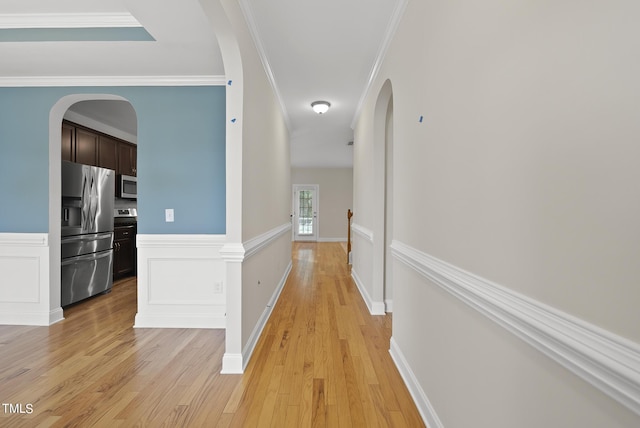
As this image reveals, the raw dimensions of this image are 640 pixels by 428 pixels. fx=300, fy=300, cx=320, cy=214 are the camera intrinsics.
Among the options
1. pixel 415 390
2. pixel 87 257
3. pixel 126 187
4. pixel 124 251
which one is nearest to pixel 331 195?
pixel 126 187

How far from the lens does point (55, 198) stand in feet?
10.3

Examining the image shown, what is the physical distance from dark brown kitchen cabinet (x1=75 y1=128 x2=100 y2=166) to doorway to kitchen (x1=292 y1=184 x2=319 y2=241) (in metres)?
6.81

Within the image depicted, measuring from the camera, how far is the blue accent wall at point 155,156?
3033mm

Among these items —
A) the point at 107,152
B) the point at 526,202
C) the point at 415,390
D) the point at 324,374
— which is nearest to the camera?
the point at 526,202

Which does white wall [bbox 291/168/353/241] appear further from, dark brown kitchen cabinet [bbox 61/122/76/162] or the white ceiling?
dark brown kitchen cabinet [bbox 61/122/76/162]

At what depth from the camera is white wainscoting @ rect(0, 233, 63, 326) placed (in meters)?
3.04

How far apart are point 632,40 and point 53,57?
12.4 ft

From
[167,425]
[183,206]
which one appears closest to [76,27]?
[183,206]

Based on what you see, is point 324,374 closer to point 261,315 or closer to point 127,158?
point 261,315

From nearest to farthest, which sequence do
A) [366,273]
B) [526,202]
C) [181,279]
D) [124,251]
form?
1. [526,202]
2. [181,279]
3. [366,273]
4. [124,251]

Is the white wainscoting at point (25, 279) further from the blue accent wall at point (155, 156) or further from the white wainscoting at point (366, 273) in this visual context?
the white wainscoting at point (366, 273)

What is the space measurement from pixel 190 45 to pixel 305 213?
27.9 feet

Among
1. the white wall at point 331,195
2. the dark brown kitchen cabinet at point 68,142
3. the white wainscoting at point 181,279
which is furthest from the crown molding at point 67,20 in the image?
the white wall at point 331,195

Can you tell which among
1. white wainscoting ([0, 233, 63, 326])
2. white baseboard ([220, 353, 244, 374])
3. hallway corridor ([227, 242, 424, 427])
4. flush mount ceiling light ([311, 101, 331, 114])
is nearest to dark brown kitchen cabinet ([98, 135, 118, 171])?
white wainscoting ([0, 233, 63, 326])
